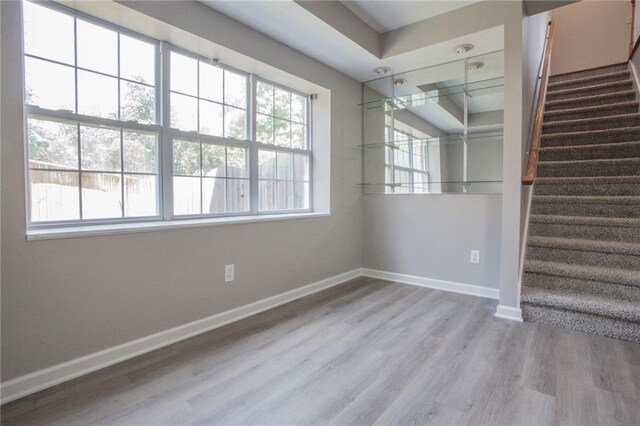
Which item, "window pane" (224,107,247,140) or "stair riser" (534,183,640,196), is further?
"stair riser" (534,183,640,196)

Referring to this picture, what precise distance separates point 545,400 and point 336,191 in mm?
2541

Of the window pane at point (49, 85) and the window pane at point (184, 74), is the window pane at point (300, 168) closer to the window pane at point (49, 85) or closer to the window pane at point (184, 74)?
the window pane at point (184, 74)

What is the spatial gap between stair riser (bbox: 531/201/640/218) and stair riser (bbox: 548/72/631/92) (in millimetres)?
2415

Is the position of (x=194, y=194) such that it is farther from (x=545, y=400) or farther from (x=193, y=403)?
(x=545, y=400)

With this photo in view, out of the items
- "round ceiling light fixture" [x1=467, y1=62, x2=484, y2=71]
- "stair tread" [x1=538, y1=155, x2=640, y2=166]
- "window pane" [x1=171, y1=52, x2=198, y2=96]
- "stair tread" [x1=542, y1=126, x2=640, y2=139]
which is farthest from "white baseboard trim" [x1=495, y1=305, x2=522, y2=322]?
"window pane" [x1=171, y1=52, x2=198, y2=96]

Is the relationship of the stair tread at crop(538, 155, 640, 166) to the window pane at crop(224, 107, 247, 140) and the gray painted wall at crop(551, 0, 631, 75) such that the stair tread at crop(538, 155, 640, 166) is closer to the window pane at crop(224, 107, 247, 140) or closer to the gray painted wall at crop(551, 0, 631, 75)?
the gray painted wall at crop(551, 0, 631, 75)

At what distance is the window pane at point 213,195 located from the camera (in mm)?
2617

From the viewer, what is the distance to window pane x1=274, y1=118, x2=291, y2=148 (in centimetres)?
321

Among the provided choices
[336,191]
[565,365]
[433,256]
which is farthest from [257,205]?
[565,365]

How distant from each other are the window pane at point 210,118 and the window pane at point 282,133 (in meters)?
0.64

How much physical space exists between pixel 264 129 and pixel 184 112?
2.63 ft

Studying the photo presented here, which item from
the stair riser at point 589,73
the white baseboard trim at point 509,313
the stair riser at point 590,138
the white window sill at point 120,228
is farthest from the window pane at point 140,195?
the stair riser at point 589,73

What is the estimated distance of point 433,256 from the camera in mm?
3467

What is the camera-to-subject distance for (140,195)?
2.24m
